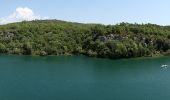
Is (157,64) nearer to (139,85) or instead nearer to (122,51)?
(122,51)

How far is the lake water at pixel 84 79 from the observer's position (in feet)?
169

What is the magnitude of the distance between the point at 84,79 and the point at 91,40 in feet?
146

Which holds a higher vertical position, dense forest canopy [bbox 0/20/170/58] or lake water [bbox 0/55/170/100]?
dense forest canopy [bbox 0/20/170/58]

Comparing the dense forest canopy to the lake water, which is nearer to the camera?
the lake water

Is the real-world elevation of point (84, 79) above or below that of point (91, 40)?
below

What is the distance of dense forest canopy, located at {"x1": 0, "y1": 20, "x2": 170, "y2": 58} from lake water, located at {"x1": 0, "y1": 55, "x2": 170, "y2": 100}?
6.45 metres

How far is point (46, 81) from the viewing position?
202 feet

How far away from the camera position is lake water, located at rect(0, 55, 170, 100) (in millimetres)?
51406

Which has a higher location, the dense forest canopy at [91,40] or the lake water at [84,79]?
the dense forest canopy at [91,40]

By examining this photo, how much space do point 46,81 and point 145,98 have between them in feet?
62.7

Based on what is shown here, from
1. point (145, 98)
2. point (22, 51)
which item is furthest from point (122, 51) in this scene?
point (145, 98)

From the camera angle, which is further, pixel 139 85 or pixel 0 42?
pixel 0 42

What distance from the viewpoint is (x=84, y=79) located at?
63594 mm

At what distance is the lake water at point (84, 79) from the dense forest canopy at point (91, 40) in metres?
6.45
